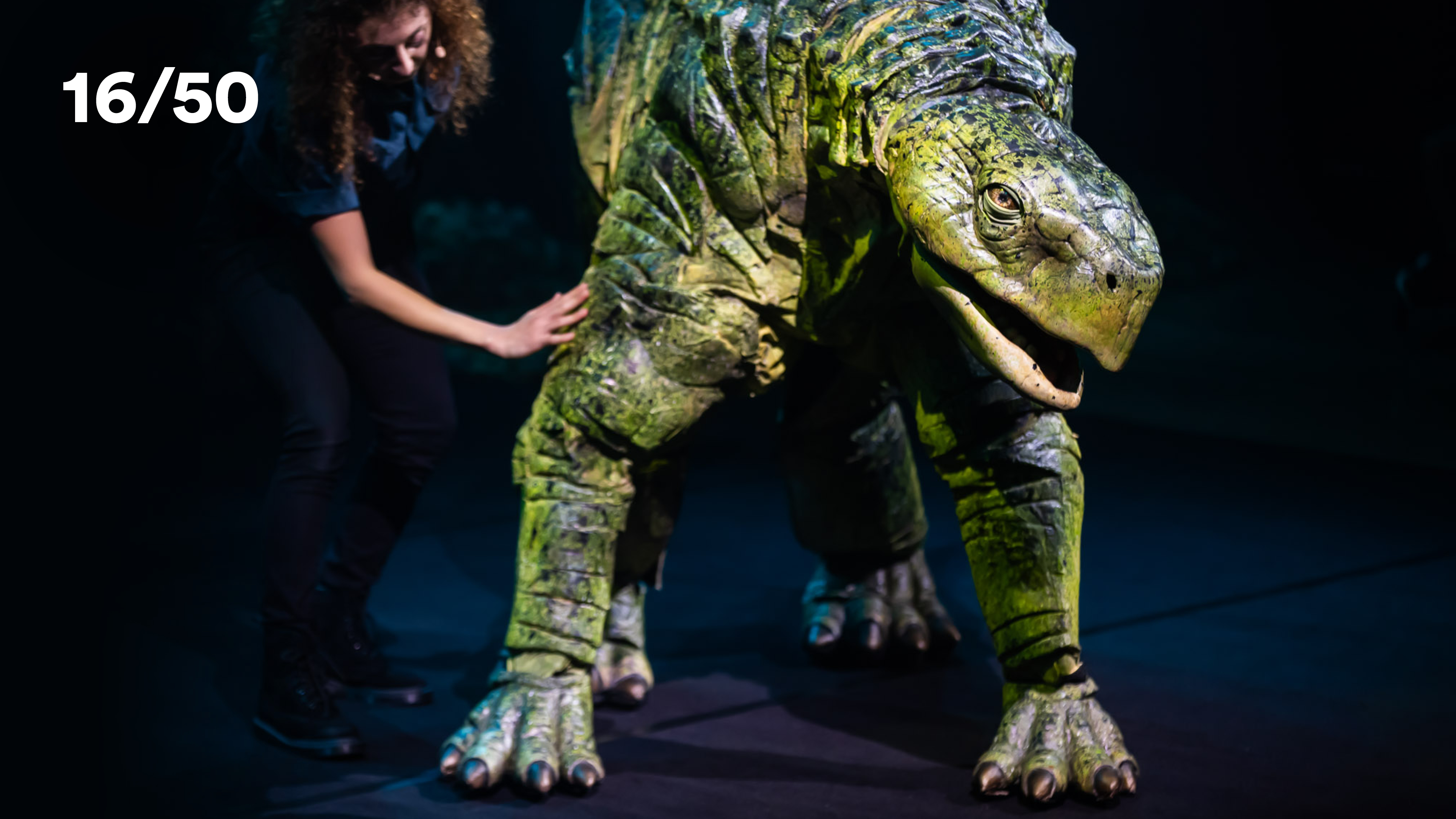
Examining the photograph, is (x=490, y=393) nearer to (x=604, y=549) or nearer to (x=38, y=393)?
(x=604, y=549)

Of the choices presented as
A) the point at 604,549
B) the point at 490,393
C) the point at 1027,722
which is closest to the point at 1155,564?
the point at 1027,722

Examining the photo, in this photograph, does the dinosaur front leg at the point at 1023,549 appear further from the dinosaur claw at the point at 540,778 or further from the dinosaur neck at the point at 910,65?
the dinosaur claw at the point at 540,778

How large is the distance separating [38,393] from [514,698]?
3.69ft

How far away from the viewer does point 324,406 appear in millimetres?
2787

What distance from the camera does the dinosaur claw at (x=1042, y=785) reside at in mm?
2453

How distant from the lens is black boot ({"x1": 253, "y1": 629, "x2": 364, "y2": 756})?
2.70 metres

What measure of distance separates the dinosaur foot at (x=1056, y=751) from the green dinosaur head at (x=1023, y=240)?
0.62 meters

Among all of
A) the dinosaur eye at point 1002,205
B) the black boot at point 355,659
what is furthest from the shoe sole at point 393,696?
the dinosaur eye at point 1002,205

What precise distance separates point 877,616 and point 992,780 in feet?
2.43

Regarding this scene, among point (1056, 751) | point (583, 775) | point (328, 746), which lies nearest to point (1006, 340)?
point (1056, 751)

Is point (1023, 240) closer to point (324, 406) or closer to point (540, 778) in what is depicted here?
point (540, 778)

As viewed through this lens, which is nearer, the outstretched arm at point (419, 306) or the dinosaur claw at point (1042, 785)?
the dinosaur claw at point (1042, 785)

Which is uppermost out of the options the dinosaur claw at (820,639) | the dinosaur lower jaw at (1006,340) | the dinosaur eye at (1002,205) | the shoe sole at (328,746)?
the dinosaur eye at (1002,205)

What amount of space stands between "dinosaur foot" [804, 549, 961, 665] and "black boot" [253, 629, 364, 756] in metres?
0.95
